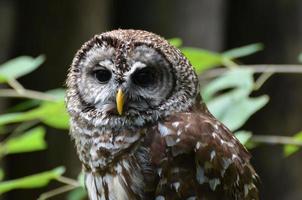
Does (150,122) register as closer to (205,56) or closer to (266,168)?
A: (205,56)

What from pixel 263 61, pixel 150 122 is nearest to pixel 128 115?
pixel 150 122

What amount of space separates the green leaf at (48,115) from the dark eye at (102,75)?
18 cm

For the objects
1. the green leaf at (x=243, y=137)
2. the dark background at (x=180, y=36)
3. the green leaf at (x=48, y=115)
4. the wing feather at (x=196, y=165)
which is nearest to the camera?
the wing feather at (x=196, y=165)

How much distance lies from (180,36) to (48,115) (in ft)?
6.63

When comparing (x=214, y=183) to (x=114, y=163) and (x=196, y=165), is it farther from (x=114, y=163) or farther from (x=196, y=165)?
A: (x=114, y=163)

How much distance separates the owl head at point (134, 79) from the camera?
253 centimetres

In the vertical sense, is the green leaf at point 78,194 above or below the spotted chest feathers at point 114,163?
below

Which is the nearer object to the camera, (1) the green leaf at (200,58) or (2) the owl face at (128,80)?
(2) the owl face at (128,80)

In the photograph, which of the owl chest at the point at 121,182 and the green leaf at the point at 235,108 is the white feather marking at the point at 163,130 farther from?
the green leaf at the point at 235,108

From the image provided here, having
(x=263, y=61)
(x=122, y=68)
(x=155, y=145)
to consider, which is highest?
(x=122, y=68)

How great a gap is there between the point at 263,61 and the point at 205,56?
2.03 metres

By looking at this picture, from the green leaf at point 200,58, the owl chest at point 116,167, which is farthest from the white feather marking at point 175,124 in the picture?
the green leaf at point 200,58

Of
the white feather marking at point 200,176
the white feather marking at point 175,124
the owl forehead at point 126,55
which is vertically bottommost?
the white feather marking at point 200,176

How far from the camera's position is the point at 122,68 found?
8.30ft
